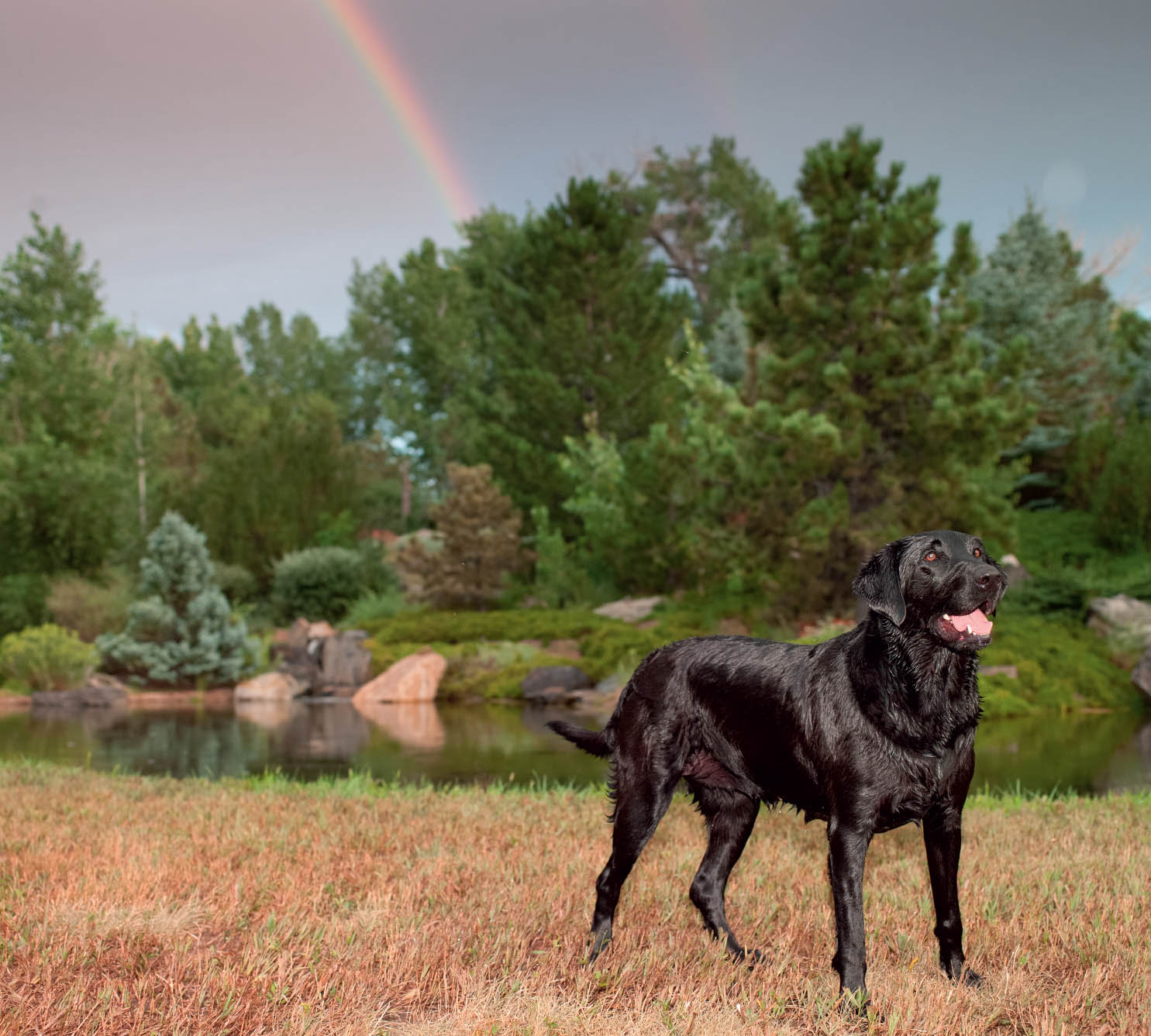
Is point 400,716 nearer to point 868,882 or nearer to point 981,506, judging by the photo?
point 981,506

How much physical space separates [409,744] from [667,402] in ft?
55.7

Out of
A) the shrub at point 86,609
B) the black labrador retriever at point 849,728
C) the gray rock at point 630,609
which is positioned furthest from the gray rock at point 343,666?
the black labrador retriever at point 849,728

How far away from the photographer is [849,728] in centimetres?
343

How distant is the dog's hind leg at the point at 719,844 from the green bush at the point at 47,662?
16368 millimetres

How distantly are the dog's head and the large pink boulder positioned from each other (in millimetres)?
15018

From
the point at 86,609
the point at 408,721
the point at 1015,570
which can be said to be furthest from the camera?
the point at 86,609

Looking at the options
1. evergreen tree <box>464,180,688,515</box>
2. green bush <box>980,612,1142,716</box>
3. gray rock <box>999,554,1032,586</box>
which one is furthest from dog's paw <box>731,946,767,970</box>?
evergreen tree <box>464,180,688,515</box>

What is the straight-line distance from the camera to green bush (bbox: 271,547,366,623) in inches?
968

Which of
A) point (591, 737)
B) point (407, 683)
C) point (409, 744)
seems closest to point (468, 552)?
point (407, 683)

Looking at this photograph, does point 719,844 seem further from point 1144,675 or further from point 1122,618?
point 1122,618

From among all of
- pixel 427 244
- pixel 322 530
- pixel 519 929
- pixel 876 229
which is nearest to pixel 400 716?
pixel 876 229

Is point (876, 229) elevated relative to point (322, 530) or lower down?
elevated

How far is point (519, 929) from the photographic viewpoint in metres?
4.18

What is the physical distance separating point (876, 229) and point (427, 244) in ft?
99.4
